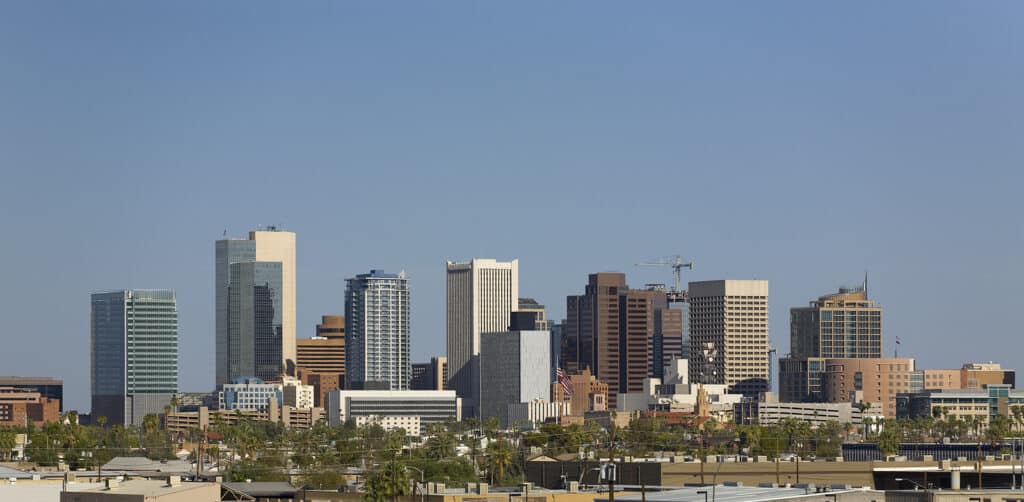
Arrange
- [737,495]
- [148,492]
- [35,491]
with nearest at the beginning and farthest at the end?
1. [737,495]
2. [148,492]
3. [35,491]

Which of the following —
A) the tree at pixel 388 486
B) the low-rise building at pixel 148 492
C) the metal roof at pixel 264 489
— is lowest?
the metal roof at pixel 264 489

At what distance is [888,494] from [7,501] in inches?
2198

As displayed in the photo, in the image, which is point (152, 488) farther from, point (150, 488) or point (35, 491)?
point (35, 491)

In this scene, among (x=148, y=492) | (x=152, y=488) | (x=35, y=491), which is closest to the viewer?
(x=148, y=492)

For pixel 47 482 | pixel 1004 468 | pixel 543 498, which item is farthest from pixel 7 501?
pixel 1004 468

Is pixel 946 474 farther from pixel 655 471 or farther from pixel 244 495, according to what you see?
pixel 244 495

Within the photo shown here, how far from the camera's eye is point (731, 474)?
19700 cm

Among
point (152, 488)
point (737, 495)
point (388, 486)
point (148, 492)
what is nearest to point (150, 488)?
point (152, 488)

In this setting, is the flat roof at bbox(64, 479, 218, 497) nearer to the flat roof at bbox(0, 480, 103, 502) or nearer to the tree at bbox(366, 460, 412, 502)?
the flat roof at bbox(0, 480, 103, 502)

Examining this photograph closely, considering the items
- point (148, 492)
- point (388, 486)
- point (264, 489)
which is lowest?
point (264, 489)

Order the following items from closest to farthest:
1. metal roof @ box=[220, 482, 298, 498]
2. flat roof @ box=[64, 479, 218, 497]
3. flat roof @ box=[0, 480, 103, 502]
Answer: flat roof @ box=[64, 479, 218, 497] < flat roof @ box=[0, 480, 103, 502] < metal roof @ box=[220, 482, 298, 498]

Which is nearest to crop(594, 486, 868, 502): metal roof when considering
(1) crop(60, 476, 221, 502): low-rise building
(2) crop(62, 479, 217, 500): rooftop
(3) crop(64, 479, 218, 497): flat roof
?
(1) crop(60, 476, 221, 502): low-rise building

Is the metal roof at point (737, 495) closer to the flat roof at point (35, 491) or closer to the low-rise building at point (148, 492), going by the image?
the low-rise building at point (148, 492)

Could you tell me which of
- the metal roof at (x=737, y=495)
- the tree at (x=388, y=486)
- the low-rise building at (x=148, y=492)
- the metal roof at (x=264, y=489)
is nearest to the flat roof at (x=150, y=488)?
the low-rise building at (x=148, y=492)
